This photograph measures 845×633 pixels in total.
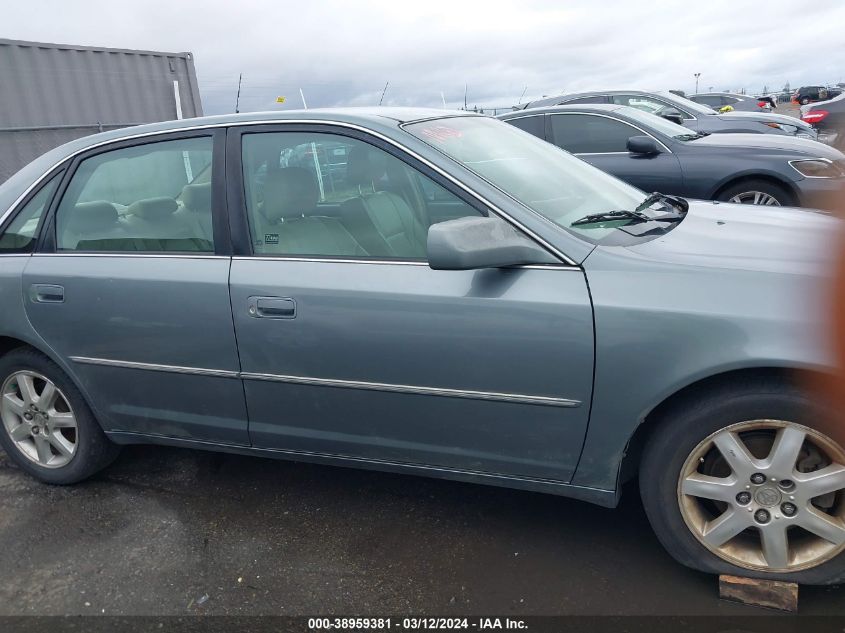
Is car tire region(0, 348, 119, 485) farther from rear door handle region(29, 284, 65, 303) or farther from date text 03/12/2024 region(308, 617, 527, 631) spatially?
date text 03/12/2024 region(308, 617, 527, 631)

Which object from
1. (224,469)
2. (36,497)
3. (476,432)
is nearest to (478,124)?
(476,432)

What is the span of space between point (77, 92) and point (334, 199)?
9.20 m

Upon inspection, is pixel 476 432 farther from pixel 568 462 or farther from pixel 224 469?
pixel 224 469

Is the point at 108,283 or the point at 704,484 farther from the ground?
the point at 108,283

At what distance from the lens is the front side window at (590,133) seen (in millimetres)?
7164

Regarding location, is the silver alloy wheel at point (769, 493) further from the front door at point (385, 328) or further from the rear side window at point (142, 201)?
the rear side window at point (142, 201)

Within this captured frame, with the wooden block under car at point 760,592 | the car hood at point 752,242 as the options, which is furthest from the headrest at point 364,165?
the wooden block under car at point 760,592

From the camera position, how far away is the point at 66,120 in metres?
10.1

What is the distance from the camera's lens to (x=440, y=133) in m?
2.84

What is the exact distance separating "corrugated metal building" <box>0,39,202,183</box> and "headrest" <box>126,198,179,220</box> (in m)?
7.14

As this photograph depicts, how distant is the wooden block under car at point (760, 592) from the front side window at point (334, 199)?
1.54m

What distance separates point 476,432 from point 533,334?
435 millimetres

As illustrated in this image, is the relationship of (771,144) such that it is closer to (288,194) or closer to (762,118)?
(762,118)

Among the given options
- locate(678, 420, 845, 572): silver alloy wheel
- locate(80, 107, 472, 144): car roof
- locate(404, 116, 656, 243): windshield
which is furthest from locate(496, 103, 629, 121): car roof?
locate(678, 420, 845, 572): silver alloy wheel
